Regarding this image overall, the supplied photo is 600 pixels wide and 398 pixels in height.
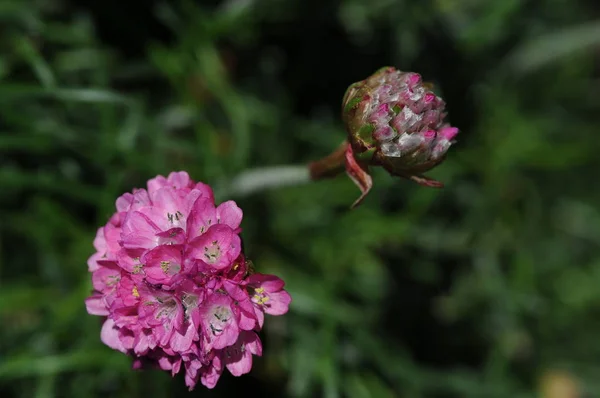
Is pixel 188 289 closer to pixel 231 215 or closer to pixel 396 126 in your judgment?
pixel 231 215

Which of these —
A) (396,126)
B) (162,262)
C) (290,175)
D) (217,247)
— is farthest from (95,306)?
(396,126)

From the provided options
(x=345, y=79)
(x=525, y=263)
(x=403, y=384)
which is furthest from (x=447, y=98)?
(x=403, y=384)

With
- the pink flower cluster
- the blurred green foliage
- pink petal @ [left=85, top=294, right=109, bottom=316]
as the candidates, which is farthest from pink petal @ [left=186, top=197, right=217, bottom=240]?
the blurred green foliage

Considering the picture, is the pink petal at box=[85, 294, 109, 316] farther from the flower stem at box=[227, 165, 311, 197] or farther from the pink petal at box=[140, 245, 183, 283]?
the flower stem at box=[227, 165, 311, 197]

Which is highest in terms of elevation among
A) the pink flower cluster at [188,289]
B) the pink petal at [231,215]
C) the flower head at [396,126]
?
the flower head at [396,126]

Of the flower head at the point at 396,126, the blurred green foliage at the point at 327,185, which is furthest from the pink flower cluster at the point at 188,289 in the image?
the blurred green foliage at the point at 327,185

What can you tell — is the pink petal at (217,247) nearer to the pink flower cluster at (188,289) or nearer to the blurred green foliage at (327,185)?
Result: the pink flower cluster at (188,289)
